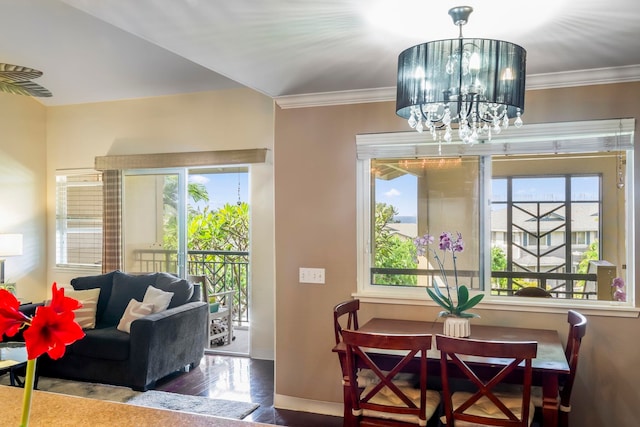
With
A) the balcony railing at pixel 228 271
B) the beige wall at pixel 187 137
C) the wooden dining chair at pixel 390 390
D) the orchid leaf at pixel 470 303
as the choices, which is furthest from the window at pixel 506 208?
the balcony railing at pixel 228 271

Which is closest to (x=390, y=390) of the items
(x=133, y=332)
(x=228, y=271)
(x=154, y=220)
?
(x=133, y=332)

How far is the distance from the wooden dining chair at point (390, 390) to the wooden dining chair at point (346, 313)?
1.55ft

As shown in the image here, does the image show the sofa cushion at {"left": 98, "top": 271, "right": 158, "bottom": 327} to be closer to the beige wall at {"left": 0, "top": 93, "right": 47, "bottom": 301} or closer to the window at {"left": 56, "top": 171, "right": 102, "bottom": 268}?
the window at {"left": 56, "top": 171, "right": 102, "bottom": 268}

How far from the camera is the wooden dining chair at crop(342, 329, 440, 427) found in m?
2.42

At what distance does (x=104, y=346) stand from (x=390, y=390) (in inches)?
108

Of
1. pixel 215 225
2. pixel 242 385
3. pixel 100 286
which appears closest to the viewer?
pixel 242 385

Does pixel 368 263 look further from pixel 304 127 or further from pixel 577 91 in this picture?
pixel 577 91

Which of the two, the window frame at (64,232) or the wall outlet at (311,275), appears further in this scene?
the window frame at (64,232)

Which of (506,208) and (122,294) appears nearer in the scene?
(506,208)

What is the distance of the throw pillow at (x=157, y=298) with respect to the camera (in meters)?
4.52

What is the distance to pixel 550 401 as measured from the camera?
95.7 inches

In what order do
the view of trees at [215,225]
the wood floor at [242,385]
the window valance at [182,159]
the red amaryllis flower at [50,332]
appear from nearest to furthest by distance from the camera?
1. the red amaryllis flower at [50,332]
2. the wood floor at [242,385]
3. the window valance at [182,159]
4. the view of trees at [215,225]

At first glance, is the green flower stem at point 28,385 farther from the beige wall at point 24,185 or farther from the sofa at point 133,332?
the beige wall at point 24,185

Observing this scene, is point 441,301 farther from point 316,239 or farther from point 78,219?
point 78,219
